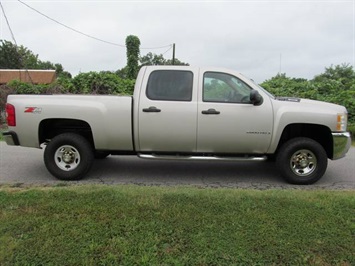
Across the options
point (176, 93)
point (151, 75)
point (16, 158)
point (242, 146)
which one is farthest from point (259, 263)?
point (16, 158)

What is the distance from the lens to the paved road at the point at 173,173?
19.2 ft

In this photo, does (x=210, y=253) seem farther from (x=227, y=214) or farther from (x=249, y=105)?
(x=249, y=105)

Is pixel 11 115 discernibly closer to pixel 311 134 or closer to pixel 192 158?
pixel 192 158

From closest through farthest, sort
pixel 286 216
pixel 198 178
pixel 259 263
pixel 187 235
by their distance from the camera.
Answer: pixel 259 263 → pixel 187 235 → pixel 286 216 → pixel 198 178

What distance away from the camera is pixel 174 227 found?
3.68 metres

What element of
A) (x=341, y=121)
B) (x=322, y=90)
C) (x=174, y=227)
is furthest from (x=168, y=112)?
(x=322, y=90)

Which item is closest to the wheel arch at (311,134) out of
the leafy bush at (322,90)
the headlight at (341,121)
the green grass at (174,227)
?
the headlight at (341,121)

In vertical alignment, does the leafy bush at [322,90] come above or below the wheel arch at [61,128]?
above

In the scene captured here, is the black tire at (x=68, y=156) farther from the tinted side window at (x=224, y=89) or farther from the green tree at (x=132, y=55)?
the green tree at (x=132, y=55)

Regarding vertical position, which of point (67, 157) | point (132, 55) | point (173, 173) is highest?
point (132, 55)

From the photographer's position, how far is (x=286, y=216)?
13.1ft

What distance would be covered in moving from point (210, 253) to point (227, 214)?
800 mm

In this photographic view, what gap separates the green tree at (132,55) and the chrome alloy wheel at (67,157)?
23.5 metres

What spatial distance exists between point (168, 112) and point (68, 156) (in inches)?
70.8
